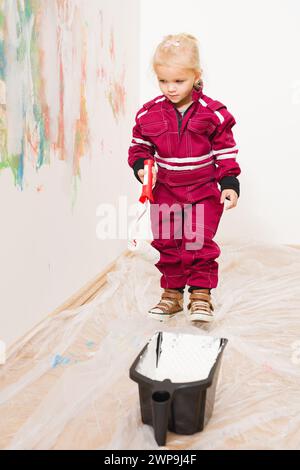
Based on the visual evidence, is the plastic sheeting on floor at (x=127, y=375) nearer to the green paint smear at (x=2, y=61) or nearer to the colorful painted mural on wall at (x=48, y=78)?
the colorful painted mural on wall at (x=48, y=78)

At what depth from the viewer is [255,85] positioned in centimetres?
206

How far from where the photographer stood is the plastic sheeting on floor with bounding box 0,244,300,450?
662 millimetres

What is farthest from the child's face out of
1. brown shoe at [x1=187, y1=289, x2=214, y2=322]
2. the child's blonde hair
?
brown shoe at [x1=187, y1=289, x2=214, y2=322]

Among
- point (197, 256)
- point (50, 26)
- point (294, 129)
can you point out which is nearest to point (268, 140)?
point (294, 129)

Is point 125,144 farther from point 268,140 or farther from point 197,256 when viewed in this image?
point 197,256

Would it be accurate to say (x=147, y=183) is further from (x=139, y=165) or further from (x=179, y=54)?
(x=179, y=54)

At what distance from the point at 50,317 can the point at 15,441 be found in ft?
1.50

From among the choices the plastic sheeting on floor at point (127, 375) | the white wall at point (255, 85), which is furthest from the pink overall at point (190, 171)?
the white wall at point (255, 85)

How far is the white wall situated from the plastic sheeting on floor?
73 cm

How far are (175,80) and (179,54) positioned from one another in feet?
0.19

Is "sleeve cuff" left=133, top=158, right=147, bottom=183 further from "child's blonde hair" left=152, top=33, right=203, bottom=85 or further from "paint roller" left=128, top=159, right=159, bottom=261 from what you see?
"child's blonde hair" left=152, top=33, right=203, bottom=85

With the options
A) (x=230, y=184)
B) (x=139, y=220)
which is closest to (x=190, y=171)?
(x=230, y=184)
